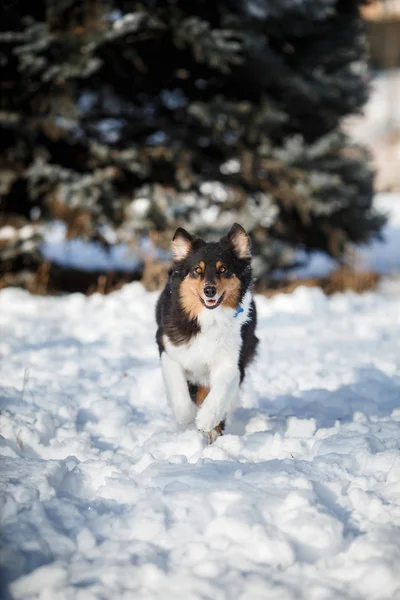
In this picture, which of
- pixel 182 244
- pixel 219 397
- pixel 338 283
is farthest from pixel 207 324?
pixel 338 283

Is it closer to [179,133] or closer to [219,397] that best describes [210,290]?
[219,397]

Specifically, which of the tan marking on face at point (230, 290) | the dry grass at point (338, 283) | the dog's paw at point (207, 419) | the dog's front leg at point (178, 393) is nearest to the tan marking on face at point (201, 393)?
the dog's front leg at point (178, 393)

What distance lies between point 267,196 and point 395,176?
1671 centimetres

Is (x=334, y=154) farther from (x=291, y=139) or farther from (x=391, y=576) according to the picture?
(x=391, y=576)

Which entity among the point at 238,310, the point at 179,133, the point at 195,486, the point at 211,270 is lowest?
the point at 195,486

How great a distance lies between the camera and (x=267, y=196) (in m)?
9.62

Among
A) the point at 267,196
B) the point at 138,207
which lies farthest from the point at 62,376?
the point at 267,196

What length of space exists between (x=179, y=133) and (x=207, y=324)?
5.81m

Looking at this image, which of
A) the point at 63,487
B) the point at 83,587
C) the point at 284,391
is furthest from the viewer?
the point at 284,391

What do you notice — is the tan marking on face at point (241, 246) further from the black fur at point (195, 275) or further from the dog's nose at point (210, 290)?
the dog's nose at point (210, 290)

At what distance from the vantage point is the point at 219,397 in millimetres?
3689

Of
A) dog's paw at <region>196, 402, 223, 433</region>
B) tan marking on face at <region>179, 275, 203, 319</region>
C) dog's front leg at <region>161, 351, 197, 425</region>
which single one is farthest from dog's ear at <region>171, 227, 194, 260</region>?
dog's paw at <region>196, 402, 223, 433</region>

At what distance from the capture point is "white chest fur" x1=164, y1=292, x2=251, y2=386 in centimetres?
387

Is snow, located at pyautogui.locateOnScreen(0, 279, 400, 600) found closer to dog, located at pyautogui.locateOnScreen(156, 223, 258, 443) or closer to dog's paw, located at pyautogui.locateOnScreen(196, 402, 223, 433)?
dog's paw, located at pyautogui.locateOnScreen(196, 402, 223, 433)
